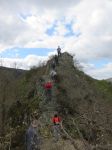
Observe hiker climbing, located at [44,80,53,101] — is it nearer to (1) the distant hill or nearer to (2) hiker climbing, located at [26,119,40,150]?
(1) the distant hill

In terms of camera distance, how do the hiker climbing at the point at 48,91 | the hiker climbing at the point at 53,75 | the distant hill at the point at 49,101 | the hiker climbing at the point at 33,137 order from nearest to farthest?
the hiker climbing at the point at 33,137 → the distant hill at the point at 49,101 → the hiker climbing at the point at 48,91 → the hiker climbing at the point at 53,75

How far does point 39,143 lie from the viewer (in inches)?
464

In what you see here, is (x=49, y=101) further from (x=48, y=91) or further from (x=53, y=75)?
(x=53, y=75)

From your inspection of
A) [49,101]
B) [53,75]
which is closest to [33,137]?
[49,101]

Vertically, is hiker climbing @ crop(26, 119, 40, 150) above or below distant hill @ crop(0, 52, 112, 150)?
below

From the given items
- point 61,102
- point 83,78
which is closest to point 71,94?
point 61,102

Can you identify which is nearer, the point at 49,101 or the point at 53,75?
the point at 49,101

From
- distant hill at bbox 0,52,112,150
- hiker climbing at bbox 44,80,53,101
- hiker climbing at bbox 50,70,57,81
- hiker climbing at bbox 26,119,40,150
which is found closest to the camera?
hiker climbing at bbox 26,119,40,150

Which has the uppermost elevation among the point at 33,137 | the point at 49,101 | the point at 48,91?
the point at 48,91

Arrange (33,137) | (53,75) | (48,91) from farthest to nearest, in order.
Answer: (53,75), (48,91), (33,137)

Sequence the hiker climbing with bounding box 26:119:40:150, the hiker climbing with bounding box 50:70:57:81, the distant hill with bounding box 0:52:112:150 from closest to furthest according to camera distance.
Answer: the hiker climbing with bounding box 26:119:40:150 → the distant hill with bounding box 0:52:112:150 → the hiker climbing with bounding box 50:70:57:81

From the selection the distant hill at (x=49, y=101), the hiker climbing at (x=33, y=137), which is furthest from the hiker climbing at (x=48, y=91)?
the hiker climbing at (x=33, y=137)

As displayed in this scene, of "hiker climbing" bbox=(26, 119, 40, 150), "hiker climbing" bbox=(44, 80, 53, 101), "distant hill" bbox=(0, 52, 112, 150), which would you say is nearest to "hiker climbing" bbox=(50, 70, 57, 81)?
"distant hill" bbox=(0, 52, 112, 150)

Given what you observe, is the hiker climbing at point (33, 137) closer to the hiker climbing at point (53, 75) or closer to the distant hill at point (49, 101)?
the distant hill at point (49, 101)
